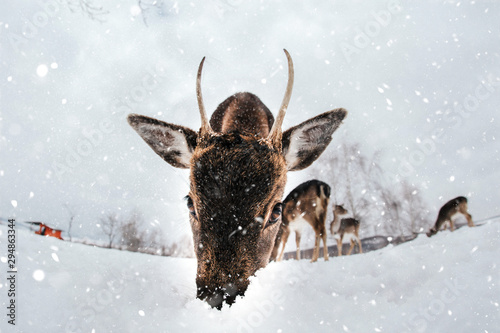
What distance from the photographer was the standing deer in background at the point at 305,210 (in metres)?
7.20

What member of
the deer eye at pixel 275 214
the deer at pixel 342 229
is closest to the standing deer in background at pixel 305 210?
the deer at pixel 342 229

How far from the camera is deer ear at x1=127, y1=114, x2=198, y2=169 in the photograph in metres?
4.35

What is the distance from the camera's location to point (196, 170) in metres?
3.27

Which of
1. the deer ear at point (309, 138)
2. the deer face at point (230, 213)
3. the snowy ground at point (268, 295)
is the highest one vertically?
the deer ear at point (309, 138)

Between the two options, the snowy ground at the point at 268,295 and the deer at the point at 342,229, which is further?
the deer at the point at 342,229

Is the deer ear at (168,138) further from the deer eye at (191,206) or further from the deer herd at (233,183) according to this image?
the deer eye at (191,206)

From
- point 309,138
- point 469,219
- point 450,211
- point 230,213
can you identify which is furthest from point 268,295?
point 450,211

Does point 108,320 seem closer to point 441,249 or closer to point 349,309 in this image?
point 349,309

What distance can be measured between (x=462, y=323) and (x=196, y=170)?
3.80 metres

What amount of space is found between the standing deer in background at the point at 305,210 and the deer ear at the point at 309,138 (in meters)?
2.90

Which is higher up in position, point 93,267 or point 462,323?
point 93,267

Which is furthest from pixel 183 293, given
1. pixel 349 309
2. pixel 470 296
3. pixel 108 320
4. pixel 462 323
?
pixel 470 296

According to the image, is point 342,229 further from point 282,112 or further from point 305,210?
point 282,112

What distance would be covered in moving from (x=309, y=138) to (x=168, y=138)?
2.20 metres
